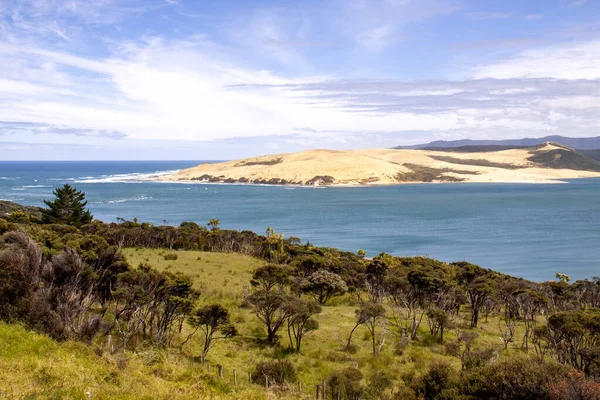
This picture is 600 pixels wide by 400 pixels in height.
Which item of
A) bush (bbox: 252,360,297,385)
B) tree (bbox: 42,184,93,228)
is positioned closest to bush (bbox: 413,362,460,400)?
bush (bbox: 252,360,297,385)

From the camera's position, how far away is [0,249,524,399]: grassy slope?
10.5 m

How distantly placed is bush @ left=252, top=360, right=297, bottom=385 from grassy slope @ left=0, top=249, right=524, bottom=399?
522mm

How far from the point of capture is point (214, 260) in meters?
42.5

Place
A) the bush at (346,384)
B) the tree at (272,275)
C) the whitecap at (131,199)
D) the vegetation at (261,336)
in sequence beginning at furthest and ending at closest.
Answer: the whitecap at (131,199), the tree at (272,275), the bush at (346,384), the vegetation at (261,336)

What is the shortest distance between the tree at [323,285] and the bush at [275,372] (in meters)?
11.0

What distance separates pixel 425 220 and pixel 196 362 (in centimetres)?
8575

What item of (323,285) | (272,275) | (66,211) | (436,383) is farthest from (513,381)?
(66,211)

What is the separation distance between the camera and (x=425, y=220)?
98125 mm

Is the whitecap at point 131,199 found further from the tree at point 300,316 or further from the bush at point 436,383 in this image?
the bush at point 436,383

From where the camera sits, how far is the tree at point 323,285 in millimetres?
29750

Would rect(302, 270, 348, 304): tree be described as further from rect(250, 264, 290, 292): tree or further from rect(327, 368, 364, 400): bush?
rect(327, 368, 364, 400): bush

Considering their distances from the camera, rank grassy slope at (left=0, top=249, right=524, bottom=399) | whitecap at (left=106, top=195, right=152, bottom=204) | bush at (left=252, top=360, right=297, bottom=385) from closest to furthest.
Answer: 1. grassy slope at (left=0, top=249, right=524, bottom=399)
2. bush at (left=252, top=360, right=297, bottom=385)
3. whitecap at (left=106, top=195, right=152, bottom=204)

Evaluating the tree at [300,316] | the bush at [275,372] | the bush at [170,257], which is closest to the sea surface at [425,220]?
the bush at [170,257]

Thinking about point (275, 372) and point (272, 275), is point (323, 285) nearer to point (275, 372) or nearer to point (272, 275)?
point (272, 275)
